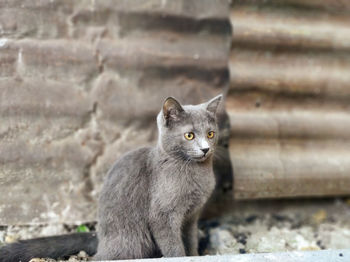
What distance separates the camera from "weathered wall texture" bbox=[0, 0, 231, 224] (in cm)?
239

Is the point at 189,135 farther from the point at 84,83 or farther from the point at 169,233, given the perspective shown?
the point at 84,83

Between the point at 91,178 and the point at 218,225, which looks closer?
the point at 91,178

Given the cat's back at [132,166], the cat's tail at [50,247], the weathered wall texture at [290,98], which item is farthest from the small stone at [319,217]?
the cat's tail at [50,247]

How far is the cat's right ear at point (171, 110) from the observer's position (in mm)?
2008

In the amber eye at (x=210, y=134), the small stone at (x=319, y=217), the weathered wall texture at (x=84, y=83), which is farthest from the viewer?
the small stone at (x=319, y=217)

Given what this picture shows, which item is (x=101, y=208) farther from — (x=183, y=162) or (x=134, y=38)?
(x=134, y=38)

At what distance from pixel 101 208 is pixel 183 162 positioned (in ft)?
1.83

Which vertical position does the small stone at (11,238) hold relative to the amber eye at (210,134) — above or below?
below

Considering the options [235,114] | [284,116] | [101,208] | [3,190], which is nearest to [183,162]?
[101,208]

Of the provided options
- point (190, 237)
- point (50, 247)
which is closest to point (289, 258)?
point (190, 237)

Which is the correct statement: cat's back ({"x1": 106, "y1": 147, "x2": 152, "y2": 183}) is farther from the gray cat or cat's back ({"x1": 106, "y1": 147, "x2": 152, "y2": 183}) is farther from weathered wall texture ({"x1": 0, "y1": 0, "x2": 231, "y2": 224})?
weathered wall texture ({"x1": 0, "y1": 0, "x2": 231, "y2": 224})

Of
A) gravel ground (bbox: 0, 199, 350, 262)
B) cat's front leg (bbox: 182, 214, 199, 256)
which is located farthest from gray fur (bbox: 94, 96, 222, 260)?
gravel ground (bbox: 0, 199, 350, 262)

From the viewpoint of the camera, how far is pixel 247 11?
104 inches

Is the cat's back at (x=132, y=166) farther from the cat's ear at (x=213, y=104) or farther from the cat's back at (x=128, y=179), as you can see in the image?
the cat's ear at (x=213, y=104)
